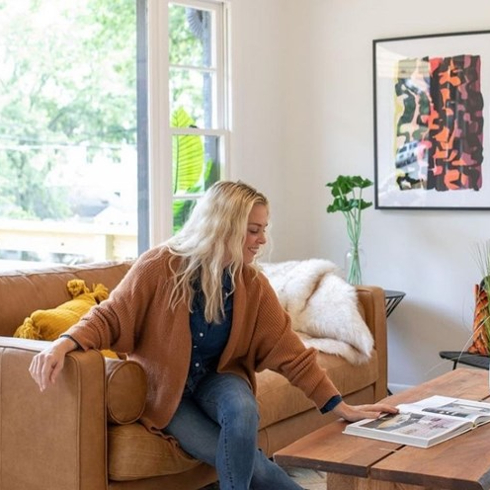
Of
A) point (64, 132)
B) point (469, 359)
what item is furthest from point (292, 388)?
point (64, 132)

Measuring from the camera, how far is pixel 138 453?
3035mm

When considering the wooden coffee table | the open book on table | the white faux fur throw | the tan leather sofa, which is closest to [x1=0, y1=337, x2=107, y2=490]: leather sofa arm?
the tan leather sofa

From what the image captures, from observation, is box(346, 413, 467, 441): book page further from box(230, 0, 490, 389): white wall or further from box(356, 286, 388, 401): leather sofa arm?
box(230, 0, 490, 389): white wall

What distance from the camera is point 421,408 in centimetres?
297

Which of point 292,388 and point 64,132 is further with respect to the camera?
point 64,132

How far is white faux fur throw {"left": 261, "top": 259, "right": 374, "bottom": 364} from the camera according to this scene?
4297mm

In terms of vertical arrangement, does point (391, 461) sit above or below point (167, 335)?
below

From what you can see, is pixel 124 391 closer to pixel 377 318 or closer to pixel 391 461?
pixel 391 461

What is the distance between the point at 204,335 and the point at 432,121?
2.55m

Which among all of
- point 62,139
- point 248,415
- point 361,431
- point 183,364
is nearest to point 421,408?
point 361,431

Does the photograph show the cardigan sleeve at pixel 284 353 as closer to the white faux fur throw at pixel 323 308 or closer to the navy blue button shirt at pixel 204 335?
the navy blue button shirt at pixel 204 335

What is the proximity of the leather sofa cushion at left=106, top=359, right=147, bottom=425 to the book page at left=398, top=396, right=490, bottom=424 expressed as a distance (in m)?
0.79

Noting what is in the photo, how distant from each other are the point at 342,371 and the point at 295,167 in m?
1.85

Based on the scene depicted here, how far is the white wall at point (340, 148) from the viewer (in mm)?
5262
